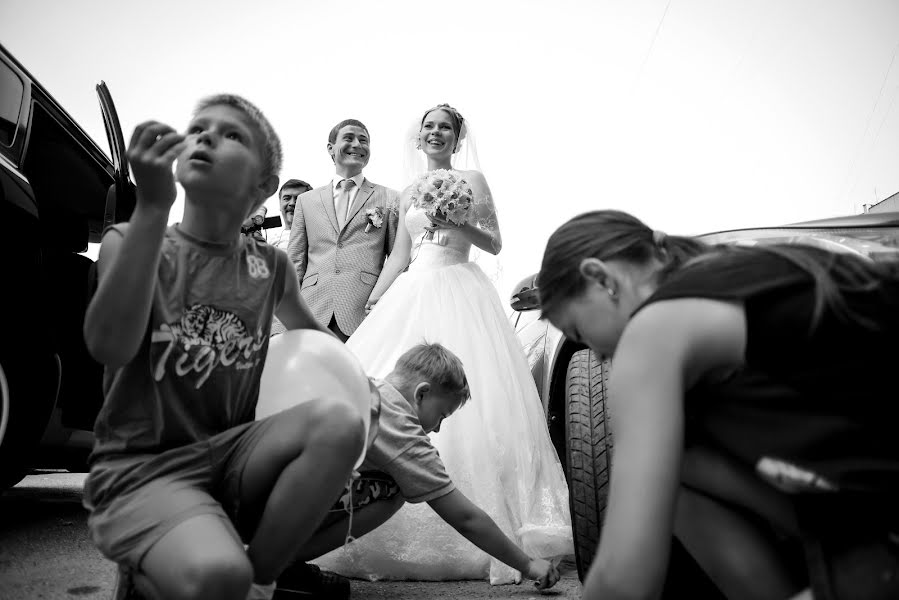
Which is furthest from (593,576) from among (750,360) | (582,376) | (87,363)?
(87,363)

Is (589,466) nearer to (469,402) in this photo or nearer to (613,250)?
(613,250)

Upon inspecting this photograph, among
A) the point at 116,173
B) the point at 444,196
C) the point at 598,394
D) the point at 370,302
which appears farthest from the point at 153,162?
the point at 370,302

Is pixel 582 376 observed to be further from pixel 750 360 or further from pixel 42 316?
pixel 42 316

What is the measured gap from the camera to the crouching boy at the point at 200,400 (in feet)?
4.30

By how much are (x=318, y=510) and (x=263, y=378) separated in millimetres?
346

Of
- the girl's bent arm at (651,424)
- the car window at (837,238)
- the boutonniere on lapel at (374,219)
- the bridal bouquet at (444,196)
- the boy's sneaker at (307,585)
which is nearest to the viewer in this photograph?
the girl's bent arm at (651,424)

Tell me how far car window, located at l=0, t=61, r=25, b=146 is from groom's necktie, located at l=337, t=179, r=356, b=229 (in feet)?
5.92

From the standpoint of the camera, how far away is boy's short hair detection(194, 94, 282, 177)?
5.40 feet

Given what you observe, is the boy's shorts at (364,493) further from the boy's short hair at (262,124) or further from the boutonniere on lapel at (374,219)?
the boutonniere on lapel at (374,219)

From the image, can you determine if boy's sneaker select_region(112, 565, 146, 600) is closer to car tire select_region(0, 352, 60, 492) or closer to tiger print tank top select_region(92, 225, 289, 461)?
tiger print tank top select_region(92, 225, 289, 461)

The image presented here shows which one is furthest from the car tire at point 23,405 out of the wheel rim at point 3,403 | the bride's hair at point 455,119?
the bride's hair at point 455,119

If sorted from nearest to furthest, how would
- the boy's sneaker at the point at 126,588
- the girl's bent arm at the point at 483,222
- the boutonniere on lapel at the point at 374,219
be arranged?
1. the boy's sneaker at the point at 126,588
2. the girl's bent arm at the point at 483,222
3. the boutonniere on lapel at the point at 374,219

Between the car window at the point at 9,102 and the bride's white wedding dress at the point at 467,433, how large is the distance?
157 centimetres

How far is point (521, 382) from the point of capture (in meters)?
3.39
